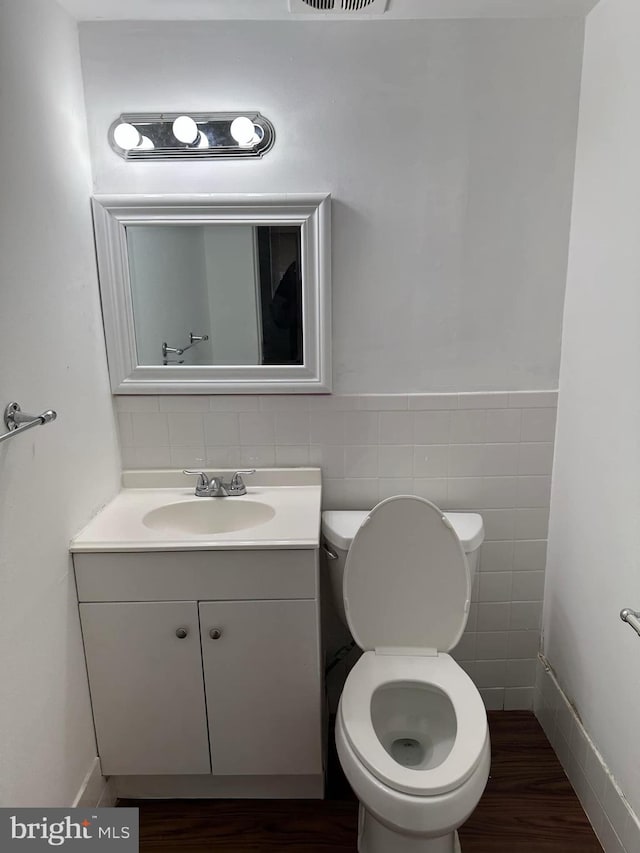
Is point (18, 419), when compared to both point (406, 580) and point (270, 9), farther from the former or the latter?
point (270, 9)

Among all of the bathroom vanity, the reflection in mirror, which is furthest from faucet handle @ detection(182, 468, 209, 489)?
the reflection in mirror

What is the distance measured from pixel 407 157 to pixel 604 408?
904 mm

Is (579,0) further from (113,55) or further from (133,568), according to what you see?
(133,568)

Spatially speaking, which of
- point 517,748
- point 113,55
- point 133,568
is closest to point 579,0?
point 113,55

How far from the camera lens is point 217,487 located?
5.76ft

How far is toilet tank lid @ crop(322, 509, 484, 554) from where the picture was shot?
1.63 m

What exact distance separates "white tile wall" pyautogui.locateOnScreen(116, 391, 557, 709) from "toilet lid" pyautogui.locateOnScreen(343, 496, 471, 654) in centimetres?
27

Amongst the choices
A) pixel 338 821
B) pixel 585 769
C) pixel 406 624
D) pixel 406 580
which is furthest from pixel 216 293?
pixel 585 769

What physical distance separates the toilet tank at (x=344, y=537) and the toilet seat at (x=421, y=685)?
203 millimetres

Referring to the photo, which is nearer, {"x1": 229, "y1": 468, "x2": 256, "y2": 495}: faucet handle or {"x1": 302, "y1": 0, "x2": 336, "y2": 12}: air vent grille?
{"x1": 302, "y1": 0, "x2": 336, "y2": 12}: air vent grille

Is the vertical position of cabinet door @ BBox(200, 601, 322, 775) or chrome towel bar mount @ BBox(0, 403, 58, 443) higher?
chrome towel bar mount @ BBox(0, 403, 58, 443)

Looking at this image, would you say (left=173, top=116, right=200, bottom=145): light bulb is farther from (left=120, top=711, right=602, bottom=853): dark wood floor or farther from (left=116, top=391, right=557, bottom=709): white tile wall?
(left=120, top=711, right=602, bottom=853): dark wood floor

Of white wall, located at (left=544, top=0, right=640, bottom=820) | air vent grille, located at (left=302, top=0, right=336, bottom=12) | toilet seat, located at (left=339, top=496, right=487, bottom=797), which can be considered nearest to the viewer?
white wall, located at (left=544, top=0, right=640, bottom=820)

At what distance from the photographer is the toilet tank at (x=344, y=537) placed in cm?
163
